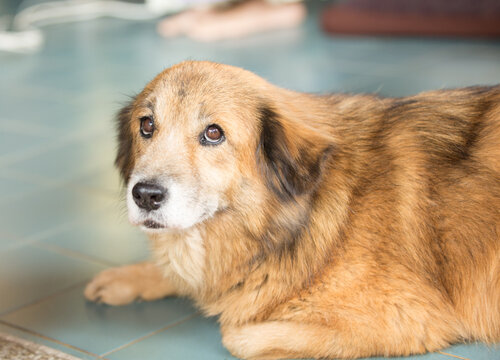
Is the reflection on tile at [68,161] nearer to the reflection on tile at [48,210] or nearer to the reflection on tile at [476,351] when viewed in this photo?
the reflection on tile at [48,210]

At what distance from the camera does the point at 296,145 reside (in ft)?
8.33

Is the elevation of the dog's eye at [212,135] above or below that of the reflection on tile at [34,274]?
above

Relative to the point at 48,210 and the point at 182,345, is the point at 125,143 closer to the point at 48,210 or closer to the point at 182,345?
the point at 182,345

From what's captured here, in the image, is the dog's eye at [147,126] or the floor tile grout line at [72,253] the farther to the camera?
the floor tile grout line at [72,253]

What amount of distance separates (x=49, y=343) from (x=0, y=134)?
10.7 ft

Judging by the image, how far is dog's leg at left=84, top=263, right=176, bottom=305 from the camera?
3.05 metres

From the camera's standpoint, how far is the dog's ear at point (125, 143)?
2.85m

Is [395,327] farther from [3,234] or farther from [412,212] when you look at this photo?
[3,234]

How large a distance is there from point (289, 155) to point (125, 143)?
768 millimetres

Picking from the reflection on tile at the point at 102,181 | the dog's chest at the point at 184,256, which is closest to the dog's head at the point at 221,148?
the dog's chest at the point at 184,256

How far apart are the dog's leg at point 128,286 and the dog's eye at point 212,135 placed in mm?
795

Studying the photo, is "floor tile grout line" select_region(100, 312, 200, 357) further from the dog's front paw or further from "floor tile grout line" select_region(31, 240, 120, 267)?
"floor tile grout line" select_region(31, 240, 120, 267)

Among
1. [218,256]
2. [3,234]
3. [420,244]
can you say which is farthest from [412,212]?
[3,234]

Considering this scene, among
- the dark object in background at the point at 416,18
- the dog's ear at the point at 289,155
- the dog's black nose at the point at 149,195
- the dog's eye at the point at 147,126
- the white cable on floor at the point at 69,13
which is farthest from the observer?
the white cable on floor at the point at 69,13
